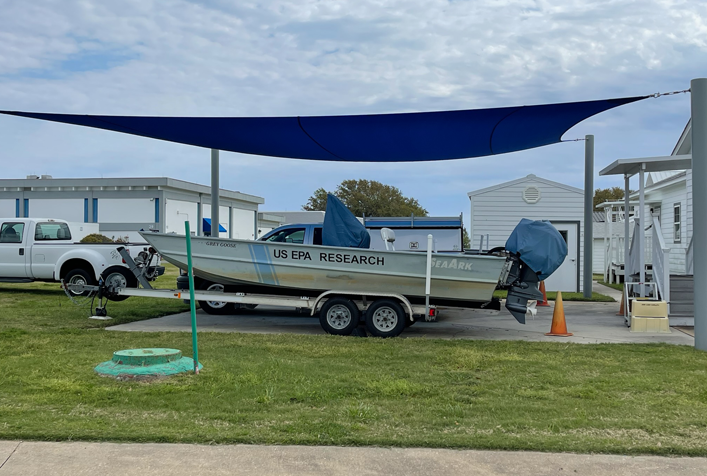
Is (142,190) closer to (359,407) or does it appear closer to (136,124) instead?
(136,124)

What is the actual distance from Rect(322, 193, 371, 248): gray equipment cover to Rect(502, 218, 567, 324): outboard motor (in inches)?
100

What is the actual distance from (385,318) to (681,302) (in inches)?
229

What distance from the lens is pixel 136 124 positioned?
34.5 feet

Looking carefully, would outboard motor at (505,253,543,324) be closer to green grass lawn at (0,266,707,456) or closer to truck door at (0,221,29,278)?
green grass lawn at (0,266,707,456)

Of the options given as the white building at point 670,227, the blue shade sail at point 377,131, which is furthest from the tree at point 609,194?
the blue shade sail at point 377,131

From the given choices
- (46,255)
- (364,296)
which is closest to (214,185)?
(46,255)

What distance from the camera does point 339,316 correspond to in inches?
414

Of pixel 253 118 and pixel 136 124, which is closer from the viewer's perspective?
pixel 253 118

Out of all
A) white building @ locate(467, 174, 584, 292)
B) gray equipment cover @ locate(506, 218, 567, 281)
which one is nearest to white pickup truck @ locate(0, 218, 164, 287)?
gray equipment cover @ locate(506, 218, 567, 281)

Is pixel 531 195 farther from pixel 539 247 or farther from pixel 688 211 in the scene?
pixel 539 247

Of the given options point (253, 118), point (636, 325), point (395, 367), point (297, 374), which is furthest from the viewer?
point (636, 325)

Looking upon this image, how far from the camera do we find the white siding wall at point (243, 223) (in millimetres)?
53938

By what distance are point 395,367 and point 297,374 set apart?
4.06 feet

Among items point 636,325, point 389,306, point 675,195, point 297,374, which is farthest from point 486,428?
point 675,195
